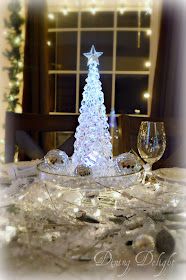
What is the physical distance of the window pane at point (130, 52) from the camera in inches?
105

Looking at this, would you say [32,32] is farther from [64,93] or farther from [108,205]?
[108,205]

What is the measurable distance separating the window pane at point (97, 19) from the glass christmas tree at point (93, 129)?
1816mm

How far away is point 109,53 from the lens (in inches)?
107

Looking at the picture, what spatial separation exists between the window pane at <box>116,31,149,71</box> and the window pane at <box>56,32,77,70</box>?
15.5 inches

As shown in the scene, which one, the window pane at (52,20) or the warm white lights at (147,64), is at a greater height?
the window pane at (52,20)

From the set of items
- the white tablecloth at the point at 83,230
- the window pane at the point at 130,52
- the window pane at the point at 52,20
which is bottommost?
the white tablecloth at the point at 83,230

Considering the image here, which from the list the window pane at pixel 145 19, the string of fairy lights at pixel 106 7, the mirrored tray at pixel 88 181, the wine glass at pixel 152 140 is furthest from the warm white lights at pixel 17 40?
the mirrored tray at pixel 88 181

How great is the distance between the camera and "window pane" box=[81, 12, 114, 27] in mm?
2680

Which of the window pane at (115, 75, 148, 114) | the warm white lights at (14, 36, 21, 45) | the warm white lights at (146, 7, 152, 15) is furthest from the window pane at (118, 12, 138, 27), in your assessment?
the warm white lights at (14, 36, 21, 45)

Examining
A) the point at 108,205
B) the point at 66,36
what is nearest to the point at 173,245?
the point at 108,205

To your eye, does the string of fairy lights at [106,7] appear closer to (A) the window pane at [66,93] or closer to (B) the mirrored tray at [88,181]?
(A) the window pane at [66,93]

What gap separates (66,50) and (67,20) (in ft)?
0.84

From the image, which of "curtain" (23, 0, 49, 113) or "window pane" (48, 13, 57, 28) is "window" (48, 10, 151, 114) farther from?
"curtain" (23, 0, 49, 113)

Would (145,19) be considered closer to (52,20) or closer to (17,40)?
(52,20)
